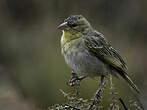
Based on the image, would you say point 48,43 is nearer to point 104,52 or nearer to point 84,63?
point 104,52

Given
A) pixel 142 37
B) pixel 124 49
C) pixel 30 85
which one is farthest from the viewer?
pixel 142 37

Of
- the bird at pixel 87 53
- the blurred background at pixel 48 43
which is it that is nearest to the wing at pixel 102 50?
the bird at pixel 87 53

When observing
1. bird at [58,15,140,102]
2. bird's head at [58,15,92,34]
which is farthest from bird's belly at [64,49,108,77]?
bird's head at [58,15,92,34]

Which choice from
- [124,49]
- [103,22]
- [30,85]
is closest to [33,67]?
[30,85]

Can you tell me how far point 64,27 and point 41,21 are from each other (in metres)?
7.87

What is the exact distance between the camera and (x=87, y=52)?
5680mm

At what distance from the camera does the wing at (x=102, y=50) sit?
5.71m

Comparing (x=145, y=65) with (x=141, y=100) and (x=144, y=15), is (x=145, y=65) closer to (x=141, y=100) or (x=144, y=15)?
(x=144, y=15)

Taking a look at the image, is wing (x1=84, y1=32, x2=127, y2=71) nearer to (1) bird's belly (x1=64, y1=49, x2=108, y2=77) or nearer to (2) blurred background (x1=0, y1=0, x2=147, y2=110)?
(1) bird's belly (x1=64, y1=49, x2=108, y2=77)

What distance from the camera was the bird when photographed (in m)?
5.56

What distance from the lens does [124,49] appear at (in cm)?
1178

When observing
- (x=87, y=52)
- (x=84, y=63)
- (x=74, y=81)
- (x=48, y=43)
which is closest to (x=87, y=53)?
(x=87, y=52)

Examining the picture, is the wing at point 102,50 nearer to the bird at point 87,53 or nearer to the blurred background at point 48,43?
the bird at point 87,53

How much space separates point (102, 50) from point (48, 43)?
6.36 meters
